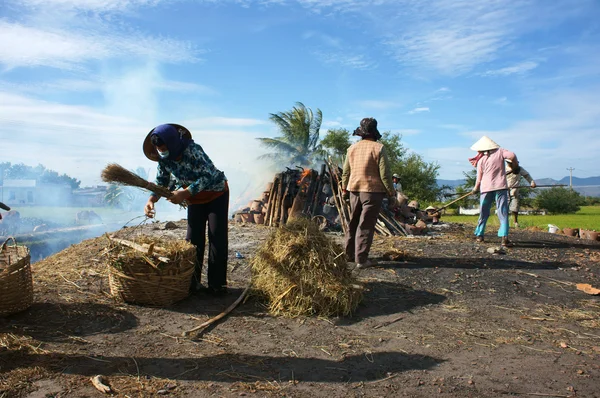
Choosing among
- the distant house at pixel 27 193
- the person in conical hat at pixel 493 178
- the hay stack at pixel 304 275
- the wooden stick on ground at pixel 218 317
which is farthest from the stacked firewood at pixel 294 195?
the distant house at pixel 27 193

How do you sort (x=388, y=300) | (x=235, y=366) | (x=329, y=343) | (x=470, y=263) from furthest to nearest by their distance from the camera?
(x=470, y=263) → (x=388, y=300) → (x=329, y=343) → (x=235, y=366)

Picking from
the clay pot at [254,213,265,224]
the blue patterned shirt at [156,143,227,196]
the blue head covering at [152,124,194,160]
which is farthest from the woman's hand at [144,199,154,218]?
the clay pot at [254,213,265,224]

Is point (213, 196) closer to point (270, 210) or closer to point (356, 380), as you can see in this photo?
point (356, 380)

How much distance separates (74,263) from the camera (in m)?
6.18

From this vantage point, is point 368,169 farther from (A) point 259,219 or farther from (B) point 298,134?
(B) point 298,134

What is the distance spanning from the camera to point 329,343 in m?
3.59

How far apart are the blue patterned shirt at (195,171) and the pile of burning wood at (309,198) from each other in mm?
5766

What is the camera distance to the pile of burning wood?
10.4 m

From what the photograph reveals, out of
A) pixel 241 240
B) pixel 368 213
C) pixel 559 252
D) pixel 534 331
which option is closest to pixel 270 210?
pixel 241 240

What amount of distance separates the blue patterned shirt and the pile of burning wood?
227 inches

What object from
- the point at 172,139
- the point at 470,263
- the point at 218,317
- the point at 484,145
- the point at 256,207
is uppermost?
the point at 484,145

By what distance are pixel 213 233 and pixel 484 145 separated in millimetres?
5289

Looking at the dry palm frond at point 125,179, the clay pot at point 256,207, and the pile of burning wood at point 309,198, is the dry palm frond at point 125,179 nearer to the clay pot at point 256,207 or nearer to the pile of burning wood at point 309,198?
the pile of burning wood at point 309,198

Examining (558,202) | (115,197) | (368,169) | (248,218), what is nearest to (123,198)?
(115,197)
